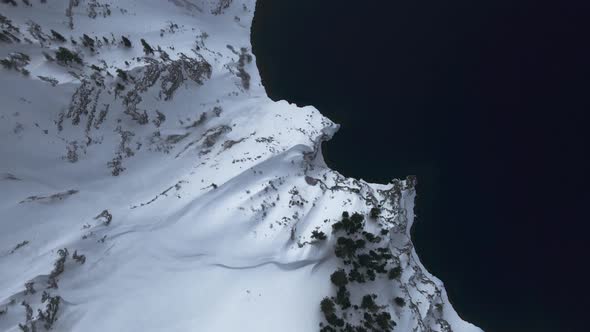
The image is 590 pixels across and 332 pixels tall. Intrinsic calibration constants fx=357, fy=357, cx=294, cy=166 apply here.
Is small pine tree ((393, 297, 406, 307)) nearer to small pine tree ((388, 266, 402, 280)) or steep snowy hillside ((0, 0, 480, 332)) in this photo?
steep snowy hillside ((0, 0, 480, 332))

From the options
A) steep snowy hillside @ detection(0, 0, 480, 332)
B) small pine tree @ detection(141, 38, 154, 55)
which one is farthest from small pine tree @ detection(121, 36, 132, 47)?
small pine tree @ detection(141, 38, 154, 55)

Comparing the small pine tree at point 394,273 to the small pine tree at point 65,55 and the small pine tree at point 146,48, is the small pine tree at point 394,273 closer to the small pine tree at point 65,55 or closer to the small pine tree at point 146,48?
the small pine tree at point 146,48

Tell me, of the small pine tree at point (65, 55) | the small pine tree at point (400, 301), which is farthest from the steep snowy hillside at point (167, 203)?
the small pine tree at point (400, 301)

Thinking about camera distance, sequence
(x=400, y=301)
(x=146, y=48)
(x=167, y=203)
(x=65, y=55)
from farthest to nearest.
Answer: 1. (x=146, y=48)
2. (x=400, y=301)
3. (x=65, y=55)
4. (x=167, y=203)

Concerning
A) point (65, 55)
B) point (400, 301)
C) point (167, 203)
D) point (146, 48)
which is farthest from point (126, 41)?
point (400, 301)

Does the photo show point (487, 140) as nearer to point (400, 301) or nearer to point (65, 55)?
point (400, 301)

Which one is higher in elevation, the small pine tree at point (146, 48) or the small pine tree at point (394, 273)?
the small pine tree at point (146, 48)

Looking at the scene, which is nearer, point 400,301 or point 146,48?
point 400,301

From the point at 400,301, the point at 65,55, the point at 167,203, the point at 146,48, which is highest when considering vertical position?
the point at 146,48

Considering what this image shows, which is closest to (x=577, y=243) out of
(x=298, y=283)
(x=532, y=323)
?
(x=532, y=323)


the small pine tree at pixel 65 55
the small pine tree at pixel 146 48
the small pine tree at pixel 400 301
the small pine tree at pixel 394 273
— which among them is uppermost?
the small pine tree at pixel 146 48
